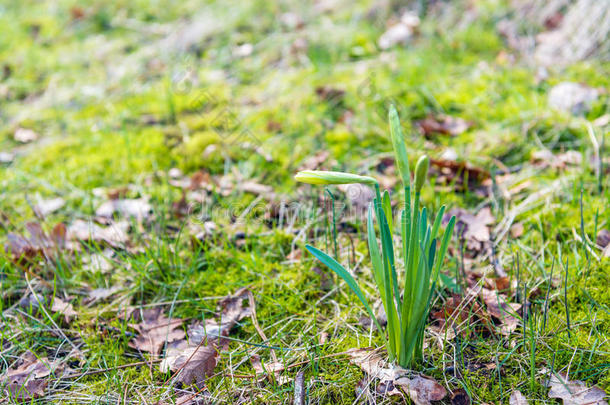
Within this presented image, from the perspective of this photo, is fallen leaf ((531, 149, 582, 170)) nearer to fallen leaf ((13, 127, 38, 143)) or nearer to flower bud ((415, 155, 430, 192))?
flower bud ((415, 155, 430, 192))

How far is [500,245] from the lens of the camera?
1.92 metres

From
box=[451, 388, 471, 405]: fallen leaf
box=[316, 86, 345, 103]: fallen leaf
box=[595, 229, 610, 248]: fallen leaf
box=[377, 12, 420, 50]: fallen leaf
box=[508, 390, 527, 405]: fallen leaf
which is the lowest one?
box=[451, 388, 471, 405]: fallen leaf

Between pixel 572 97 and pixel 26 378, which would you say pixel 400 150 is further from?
pixel 572 97

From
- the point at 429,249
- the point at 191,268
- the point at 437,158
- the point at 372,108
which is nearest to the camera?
the point at 429,249

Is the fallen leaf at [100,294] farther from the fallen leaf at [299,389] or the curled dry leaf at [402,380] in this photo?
the curled dry leaf at [402,380]

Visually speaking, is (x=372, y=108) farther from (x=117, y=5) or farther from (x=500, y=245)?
(x=117, y=5)

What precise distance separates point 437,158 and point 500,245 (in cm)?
74

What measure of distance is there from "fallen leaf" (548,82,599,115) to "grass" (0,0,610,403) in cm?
5

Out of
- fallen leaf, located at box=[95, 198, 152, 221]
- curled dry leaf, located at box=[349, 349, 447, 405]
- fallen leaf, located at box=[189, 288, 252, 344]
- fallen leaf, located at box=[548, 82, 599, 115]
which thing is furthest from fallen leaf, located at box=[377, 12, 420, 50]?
curled dry leaf, located at box=[349, 349, 447, 405]

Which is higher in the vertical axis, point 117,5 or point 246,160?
point 117,5

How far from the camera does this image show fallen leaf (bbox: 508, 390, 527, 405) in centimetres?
131

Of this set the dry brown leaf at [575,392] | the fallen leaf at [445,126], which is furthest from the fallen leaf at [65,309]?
the fallen leaf at [445,126]

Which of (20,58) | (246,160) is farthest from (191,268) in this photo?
(20,58)

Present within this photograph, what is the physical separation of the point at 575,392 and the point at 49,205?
237cm
